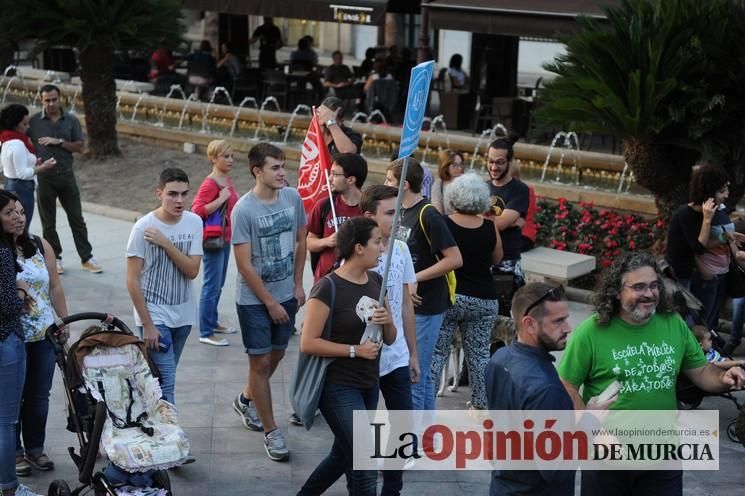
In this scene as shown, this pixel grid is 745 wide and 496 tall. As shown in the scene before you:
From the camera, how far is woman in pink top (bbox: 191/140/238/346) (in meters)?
9.38

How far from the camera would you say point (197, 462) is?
7.35m

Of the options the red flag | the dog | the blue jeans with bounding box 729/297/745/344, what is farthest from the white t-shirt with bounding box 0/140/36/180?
the blue jeans with bounding box 729/297/745/344

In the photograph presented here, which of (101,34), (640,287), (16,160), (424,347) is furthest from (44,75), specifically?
(640,287)

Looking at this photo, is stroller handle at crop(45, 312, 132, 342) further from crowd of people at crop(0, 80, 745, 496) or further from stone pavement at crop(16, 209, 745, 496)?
stone pavement at crop(16, 209, 745, 496)

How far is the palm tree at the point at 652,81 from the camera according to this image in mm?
10172

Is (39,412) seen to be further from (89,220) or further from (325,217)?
(89,220)

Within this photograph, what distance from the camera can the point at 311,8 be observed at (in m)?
17.8

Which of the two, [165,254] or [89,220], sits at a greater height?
[165,254]

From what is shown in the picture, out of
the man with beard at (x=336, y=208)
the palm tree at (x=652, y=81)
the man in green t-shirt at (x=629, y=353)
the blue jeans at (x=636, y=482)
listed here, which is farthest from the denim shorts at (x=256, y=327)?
the palm tree at (x=652, y=81)

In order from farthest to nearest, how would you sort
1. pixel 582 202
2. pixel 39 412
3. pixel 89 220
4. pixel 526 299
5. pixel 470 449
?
pixel 89 220 → pixel 582 202 → pixel 470 449 → pixel 39 412 → pixel 526 299

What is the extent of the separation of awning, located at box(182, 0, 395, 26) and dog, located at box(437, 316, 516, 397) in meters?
9.13

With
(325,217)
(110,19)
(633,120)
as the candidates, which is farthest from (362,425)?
(110,19)

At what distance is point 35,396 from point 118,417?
3.23ft

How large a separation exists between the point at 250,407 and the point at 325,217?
1.45 m
